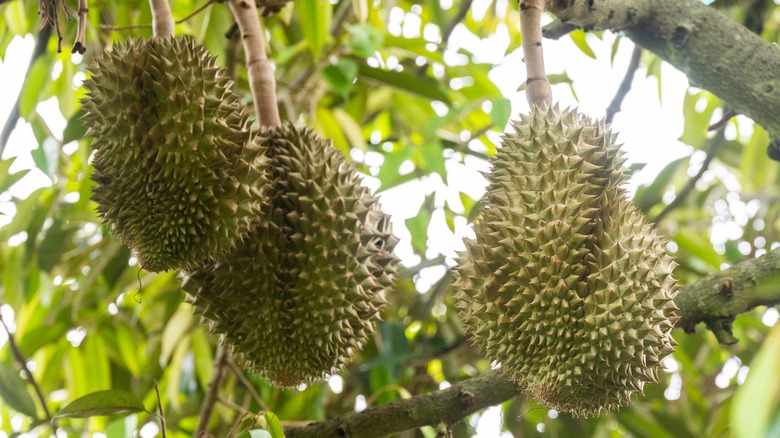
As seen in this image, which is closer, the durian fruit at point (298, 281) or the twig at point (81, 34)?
the twig at point (81, 34)

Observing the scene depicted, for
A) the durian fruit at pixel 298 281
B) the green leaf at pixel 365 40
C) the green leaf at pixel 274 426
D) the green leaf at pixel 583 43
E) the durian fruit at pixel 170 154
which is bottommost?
the green leaf at pixel 274 426

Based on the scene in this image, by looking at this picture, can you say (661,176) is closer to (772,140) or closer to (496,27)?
(772,140)

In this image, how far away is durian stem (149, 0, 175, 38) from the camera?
3.93ft

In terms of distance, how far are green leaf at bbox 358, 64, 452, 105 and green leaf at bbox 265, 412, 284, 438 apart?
4.04ft

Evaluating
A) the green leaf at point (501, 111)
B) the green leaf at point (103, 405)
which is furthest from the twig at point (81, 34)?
the green leaf at point (501, 111)

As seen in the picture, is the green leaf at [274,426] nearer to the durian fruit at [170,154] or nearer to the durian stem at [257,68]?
the durian fruit at [170,154]

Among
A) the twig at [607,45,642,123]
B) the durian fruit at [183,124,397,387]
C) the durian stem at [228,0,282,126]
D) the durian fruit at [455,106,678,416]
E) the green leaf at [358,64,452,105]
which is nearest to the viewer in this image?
the durian fruit at [455,106,678,416]

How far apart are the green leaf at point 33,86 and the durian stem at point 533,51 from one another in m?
1.18

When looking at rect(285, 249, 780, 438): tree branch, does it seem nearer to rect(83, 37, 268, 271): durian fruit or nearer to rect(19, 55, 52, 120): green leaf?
rect(83, 37, 268, 271): durian fruit

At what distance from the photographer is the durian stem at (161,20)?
1.20 meters

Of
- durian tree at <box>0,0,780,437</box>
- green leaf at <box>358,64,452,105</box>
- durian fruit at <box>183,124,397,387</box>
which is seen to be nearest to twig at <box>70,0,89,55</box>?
durian tree at <box>0,0,780,437</box>

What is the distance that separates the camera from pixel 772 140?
1.29m

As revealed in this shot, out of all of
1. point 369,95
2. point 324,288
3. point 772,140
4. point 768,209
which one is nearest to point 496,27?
point 369,95

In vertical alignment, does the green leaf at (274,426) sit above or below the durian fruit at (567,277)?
below
